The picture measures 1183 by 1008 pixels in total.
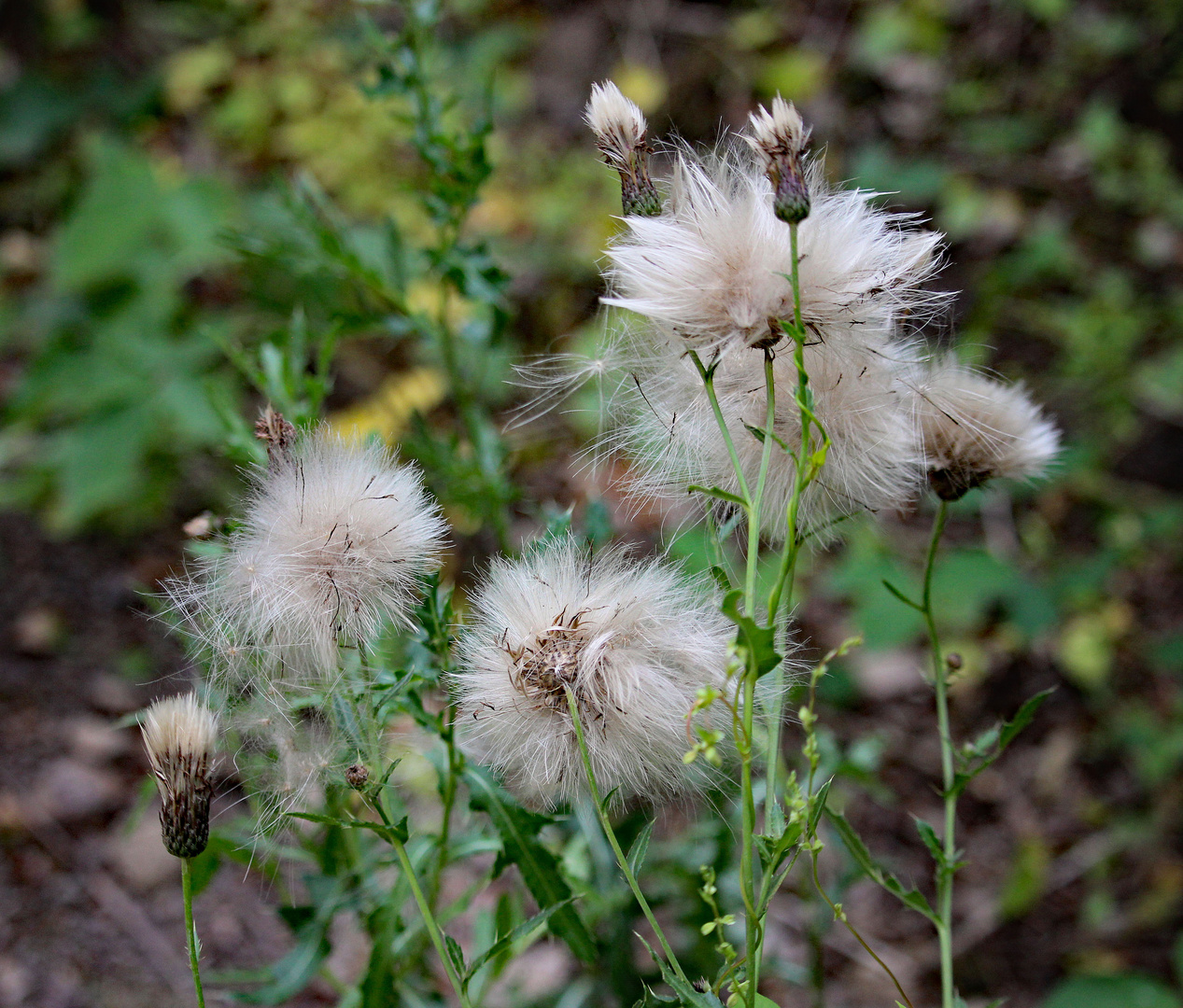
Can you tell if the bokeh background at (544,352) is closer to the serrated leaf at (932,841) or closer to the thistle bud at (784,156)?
the serrated leaf at (932,841)

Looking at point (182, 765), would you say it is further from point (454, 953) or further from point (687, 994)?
point (687, 994)

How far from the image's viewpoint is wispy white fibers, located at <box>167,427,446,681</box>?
0.77 metres

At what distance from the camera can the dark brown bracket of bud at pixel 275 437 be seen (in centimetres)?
80

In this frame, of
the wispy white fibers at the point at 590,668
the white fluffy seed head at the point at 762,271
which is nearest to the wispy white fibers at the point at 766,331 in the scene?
the white fluffy seed head at the point at 762,271

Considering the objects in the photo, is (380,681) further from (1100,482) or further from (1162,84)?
(1162,84)

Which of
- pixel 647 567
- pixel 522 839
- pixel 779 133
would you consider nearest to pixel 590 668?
pixel 647 567

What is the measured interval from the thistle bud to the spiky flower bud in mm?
101

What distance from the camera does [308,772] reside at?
0.83 m

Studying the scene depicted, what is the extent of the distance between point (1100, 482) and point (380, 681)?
2730 millimetres

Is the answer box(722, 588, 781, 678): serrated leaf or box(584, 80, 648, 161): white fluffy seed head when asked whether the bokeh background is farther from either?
box(722, 588, 781, 678): serrated leaf

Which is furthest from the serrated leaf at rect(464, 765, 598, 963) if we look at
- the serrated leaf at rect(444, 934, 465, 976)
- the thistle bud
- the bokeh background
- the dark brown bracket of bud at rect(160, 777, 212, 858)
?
the thistle bud

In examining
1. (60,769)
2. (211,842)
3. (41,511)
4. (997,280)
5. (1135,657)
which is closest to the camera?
(211,842)

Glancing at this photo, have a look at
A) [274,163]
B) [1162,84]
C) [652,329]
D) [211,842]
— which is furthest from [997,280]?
[211,842]

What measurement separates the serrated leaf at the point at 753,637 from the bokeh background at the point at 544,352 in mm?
603
